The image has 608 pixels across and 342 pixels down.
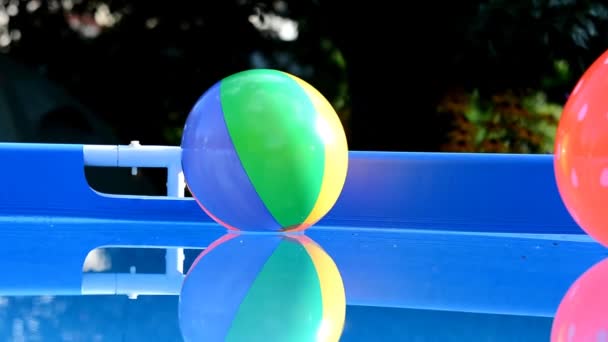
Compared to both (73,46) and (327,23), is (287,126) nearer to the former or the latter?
(327,23)

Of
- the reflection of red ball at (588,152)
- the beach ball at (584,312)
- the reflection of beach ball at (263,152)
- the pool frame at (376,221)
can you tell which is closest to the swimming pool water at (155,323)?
the beach ball at (584,312)

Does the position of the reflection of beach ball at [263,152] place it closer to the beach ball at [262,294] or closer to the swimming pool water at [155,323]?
the beach ball at [262,294]

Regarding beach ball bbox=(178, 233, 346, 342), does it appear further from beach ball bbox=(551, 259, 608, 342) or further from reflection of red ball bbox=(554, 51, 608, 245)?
reflection of red ball bbox=(554, 51, 608, 245)

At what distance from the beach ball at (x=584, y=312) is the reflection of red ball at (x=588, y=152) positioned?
0.60 feet

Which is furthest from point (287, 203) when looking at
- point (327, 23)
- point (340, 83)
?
point (340, 83)

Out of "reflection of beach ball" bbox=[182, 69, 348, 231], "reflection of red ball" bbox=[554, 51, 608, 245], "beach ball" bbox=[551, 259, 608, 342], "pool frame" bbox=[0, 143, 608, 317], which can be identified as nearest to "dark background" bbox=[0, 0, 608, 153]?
"pool frame" bbox=[0, 143, 608, 317]

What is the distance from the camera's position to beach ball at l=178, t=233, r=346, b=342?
7.08ft

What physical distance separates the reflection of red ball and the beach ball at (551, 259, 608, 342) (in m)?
0.18

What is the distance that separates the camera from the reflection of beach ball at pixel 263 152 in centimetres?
337

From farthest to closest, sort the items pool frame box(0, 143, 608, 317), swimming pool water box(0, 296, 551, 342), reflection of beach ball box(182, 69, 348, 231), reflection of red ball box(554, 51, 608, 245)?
reflection of beach ball box(182, 69, 348, 231) < pool frame box(0, 143, 608, 317) < reflection of red ball box(554, 51, 608, 245) < swimming pool water box(0, 296, 551, 342)

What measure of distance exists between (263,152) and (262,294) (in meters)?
0.88

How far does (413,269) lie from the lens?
310 centimetres

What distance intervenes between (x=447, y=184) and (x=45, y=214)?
1.72 m

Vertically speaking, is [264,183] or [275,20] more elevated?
[264,183]
